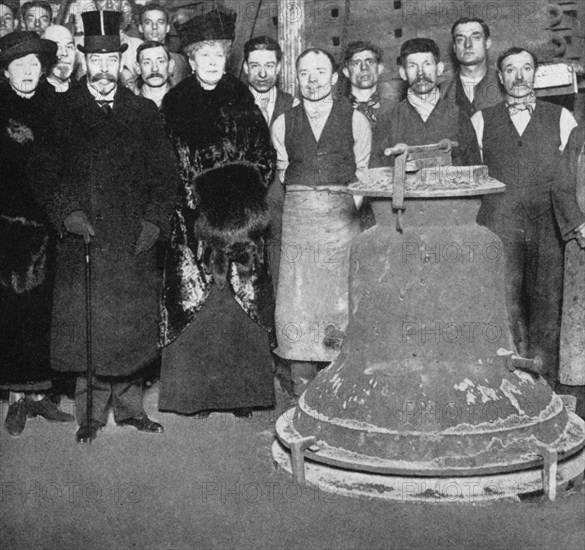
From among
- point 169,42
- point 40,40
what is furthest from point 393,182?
point 169,42

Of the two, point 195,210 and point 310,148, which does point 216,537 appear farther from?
point 310,148

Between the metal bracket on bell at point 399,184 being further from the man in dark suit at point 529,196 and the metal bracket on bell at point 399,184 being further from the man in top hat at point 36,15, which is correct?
the man in top hat at point 36,15

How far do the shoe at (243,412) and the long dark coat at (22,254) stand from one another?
1.20 metres

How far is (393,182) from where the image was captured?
4539 mm

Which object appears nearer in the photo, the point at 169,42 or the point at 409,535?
the point at 409,535

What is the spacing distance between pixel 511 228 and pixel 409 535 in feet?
8.56

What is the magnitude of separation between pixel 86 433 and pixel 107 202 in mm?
1361

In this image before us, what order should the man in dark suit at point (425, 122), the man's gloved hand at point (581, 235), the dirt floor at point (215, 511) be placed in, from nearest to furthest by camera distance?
1. the dirt floor at point (215, 511)
2. the man's gloved hand at point (581, 235)
3. the man in dark suit at point (425, 122)

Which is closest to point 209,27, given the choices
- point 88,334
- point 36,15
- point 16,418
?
point 88,334

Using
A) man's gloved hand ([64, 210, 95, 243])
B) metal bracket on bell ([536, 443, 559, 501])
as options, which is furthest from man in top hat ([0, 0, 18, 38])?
metal bracket on bell ([536, 443, 559, 501])

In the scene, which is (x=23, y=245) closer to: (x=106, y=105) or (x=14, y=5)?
(x=106, y=105)

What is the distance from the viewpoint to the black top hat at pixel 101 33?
19.0 feet

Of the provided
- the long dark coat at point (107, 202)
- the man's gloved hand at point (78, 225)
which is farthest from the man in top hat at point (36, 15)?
the man's gloved hand at point (78, 225)

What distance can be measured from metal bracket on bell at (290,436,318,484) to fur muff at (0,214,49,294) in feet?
7.33
